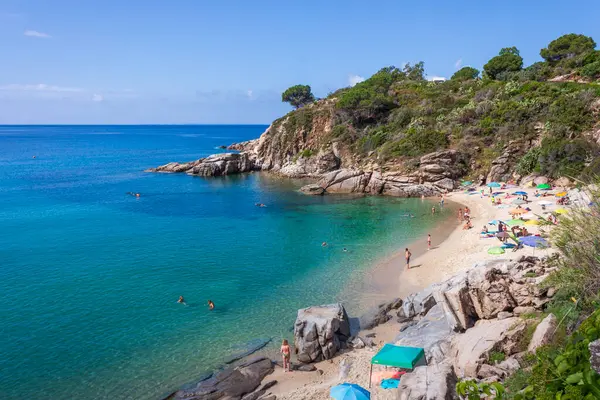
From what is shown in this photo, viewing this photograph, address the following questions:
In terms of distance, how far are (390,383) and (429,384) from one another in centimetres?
529

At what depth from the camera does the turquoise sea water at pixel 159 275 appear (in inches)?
734

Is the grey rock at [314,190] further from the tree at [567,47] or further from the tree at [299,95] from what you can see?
the tree at [567,47]


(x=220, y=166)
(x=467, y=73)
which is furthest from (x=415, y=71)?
(x=220, y=166)

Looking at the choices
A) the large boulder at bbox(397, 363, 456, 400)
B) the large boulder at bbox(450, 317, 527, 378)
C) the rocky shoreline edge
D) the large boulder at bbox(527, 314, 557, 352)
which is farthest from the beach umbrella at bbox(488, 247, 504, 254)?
the large boulder at bbox(397, 363, 456, 400)

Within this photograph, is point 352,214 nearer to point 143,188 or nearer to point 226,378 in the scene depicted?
point 226,378

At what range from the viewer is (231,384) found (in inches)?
663

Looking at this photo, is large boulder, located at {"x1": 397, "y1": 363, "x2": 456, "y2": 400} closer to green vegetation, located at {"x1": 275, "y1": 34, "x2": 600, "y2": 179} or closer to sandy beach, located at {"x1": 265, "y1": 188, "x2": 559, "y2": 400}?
sandy beach, located at {"x1": 265, "y1": 188, "x2": 559, "y2": 400}

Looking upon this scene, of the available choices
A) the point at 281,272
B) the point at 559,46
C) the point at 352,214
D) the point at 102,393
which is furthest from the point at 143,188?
the point at 559,46

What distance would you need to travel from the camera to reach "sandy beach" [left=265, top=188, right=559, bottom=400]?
1636 cm

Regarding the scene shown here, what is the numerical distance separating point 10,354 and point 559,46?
319 feet

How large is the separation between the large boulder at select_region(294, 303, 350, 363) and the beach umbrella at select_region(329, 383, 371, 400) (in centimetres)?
402

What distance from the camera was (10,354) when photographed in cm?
1947

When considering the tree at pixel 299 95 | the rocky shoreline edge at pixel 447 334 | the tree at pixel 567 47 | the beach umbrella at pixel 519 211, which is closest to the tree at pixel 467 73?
the tree at pixel 567 47

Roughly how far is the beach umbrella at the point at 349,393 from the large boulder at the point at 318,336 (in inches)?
158
